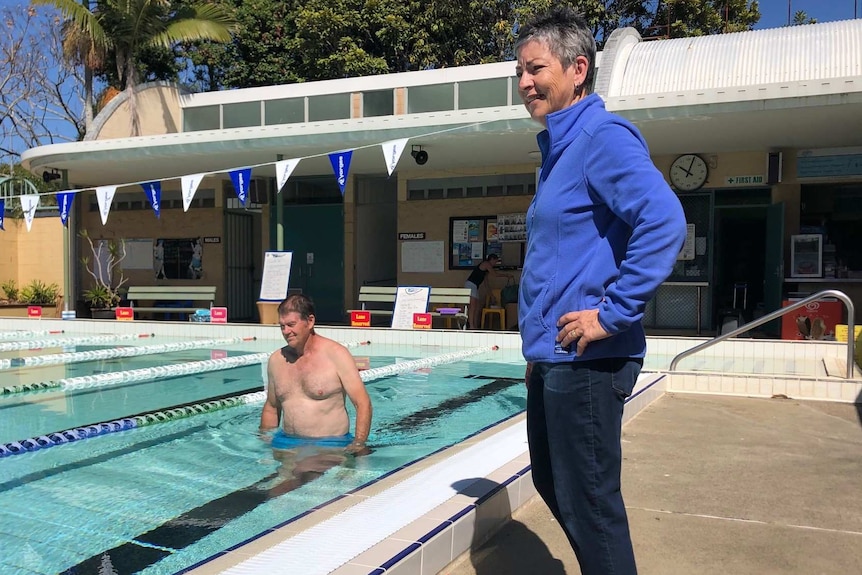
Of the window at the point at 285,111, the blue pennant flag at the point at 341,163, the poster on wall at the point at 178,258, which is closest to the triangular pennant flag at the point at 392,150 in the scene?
the blue pennant flag at the point at 341,163

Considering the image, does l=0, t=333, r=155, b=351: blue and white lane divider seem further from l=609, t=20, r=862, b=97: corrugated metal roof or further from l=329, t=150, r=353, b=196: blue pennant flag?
l=609, t=20, r=862, b=97: corrugated metal roof

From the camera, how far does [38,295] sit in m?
17.7

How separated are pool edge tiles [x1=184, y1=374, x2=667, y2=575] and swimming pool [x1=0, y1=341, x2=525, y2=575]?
1.42ft

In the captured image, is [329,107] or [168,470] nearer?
[168,470]

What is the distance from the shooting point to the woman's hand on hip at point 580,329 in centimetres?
166

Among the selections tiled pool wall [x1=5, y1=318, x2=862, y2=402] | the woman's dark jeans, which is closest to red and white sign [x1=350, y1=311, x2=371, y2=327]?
tiled pool wall [x1=5, y1=318, x2=862, y2=402]

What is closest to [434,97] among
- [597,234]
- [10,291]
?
[10,291]

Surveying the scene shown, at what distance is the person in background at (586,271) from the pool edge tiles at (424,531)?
2.21 feet

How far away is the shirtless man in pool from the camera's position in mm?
4535

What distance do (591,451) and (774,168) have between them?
37.4 ft

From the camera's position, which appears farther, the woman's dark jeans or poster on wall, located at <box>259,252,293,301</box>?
poster on wall, located at <box>259,252,293,301</box>

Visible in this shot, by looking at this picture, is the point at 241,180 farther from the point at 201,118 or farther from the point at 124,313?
the point at 201,118

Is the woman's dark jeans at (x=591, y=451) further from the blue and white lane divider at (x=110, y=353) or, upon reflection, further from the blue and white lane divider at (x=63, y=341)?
the blue and white lane divider at (x=63, y=341)

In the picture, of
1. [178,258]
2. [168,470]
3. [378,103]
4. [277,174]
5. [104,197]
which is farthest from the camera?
[178,258]
